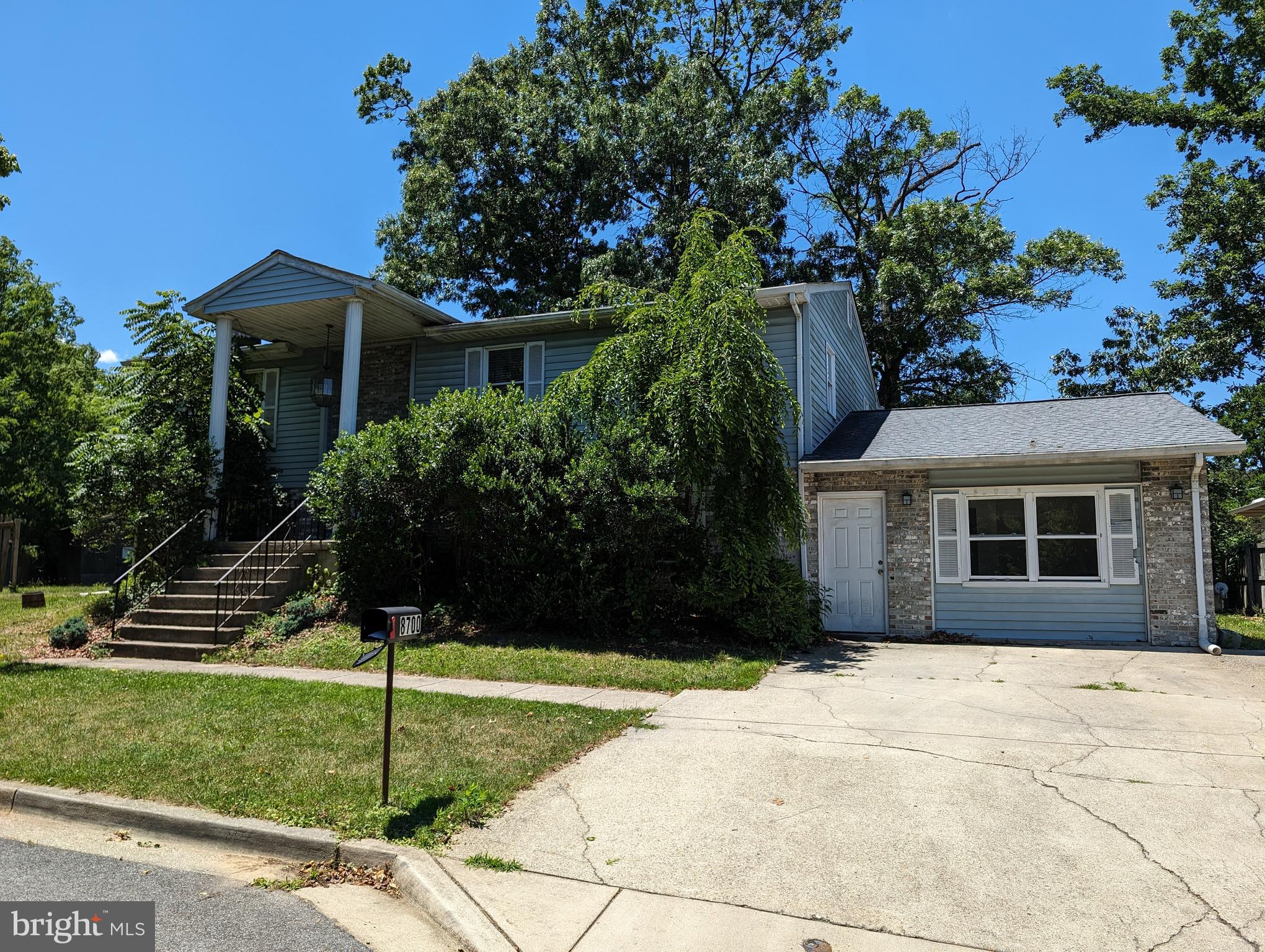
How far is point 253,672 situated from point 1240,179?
91.2 feet

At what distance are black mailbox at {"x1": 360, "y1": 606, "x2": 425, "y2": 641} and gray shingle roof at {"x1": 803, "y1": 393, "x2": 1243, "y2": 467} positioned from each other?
9.25m

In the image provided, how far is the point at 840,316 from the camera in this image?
54.4 ft

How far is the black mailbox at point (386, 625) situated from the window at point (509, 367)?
428 inches

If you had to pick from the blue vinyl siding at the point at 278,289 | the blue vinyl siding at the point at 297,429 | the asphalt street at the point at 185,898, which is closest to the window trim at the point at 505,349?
the blue vinyl siding at the point at 278,289

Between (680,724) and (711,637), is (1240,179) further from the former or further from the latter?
(680,724)

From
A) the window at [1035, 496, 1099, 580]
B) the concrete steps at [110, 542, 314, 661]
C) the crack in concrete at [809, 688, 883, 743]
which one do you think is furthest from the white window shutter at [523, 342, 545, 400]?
the crack in concrete at [809, 688, 883, 743]

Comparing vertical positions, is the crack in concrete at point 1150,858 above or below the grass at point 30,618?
below

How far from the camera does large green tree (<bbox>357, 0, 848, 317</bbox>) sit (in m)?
23.5

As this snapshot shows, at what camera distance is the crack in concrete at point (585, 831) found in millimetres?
3882

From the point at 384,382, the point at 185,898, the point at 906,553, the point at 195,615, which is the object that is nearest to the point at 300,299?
the point at 384,382

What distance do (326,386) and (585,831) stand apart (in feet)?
42.6

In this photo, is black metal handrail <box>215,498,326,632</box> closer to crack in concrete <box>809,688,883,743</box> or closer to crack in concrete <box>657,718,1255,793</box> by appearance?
crack in concrete <box>657,718,1255,793</box>

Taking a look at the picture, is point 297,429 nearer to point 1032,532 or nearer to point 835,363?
point 835,363

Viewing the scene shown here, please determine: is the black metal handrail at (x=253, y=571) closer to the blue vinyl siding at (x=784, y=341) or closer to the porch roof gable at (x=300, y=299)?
the porch roof gable at (x=300, y=299)
